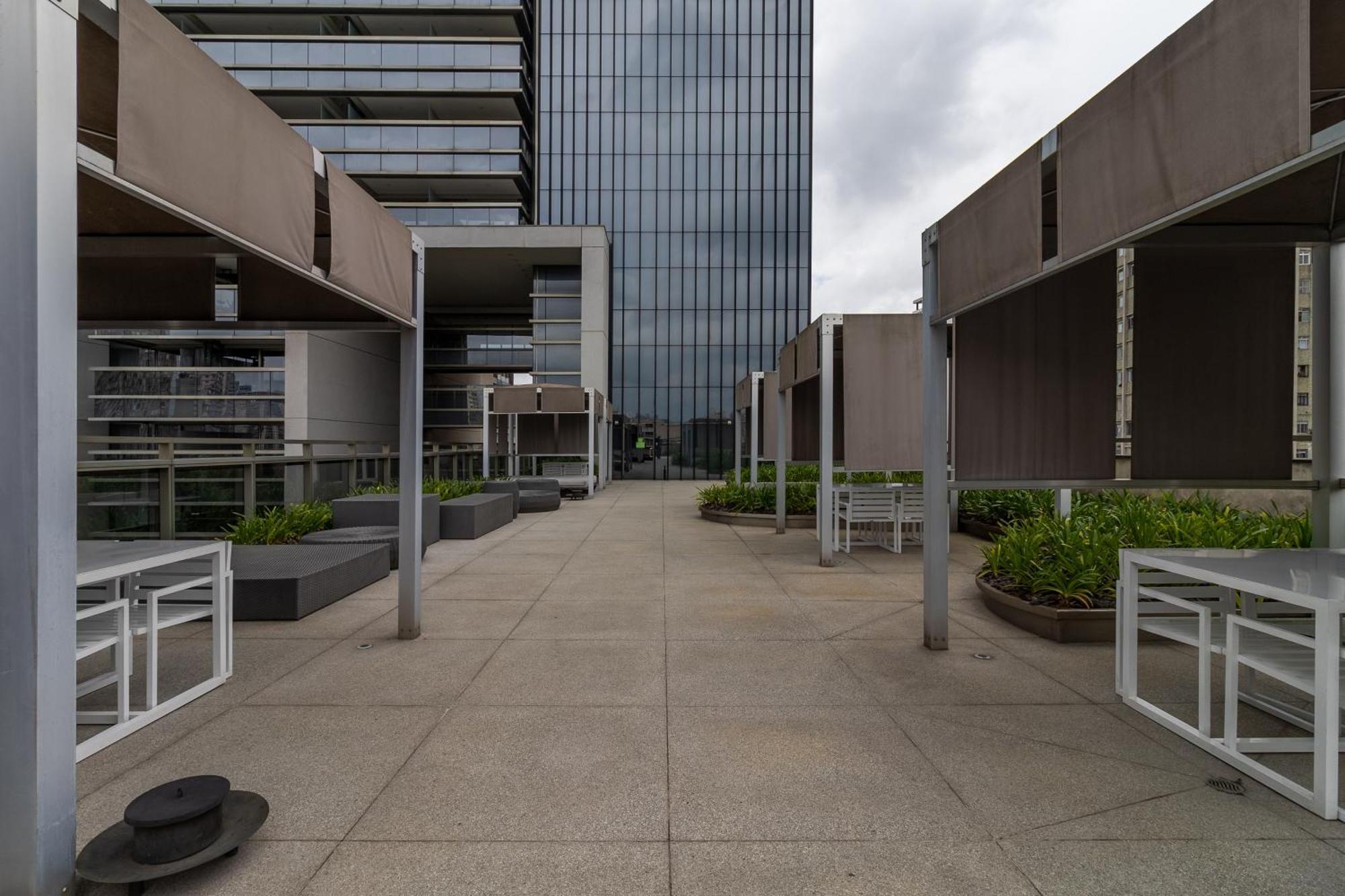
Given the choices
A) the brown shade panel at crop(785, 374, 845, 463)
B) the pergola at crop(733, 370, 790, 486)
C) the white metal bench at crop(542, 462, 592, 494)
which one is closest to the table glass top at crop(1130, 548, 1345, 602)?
the pergola at crop(733, 370, 790, 486)

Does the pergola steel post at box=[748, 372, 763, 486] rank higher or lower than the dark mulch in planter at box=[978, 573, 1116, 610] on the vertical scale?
higher

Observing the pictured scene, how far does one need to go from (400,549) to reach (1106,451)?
585 centimetres

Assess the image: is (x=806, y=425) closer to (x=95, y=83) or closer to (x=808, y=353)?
(x=808, y=353)

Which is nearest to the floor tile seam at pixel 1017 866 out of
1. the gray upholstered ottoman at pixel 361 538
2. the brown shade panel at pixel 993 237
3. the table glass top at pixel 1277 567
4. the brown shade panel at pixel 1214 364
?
the table glass top at pixel 1277 567

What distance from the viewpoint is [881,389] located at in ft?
28.0

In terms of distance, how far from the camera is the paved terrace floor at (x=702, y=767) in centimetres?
234

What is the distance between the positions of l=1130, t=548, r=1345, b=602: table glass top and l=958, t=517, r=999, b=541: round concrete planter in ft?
20.1

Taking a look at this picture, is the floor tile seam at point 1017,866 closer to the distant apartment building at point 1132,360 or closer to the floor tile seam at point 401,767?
the floor tile seam at point 401,767

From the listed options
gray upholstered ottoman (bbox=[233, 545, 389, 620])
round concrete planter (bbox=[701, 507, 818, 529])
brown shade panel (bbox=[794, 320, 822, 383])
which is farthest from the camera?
round concrete planter (bbox=[701, 507, 818, 529])

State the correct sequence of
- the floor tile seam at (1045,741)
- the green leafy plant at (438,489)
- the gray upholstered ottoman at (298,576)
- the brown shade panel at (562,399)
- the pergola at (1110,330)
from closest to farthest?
the floor tile seam at (1045,741)
the pergola at (1110,330)
the gray upholstered ottoman at (298,576)
the green leafy plant at (438,489)
the brown shade panel at (562,399)

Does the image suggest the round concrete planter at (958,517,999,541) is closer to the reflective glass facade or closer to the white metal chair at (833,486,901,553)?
the white metal chair at (833,486,901,553)

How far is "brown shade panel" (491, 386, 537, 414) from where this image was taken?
18.8 metres

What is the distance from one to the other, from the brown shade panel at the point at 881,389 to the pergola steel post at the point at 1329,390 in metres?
4.29

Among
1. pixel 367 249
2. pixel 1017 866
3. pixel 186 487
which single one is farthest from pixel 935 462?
pixel 186 487
